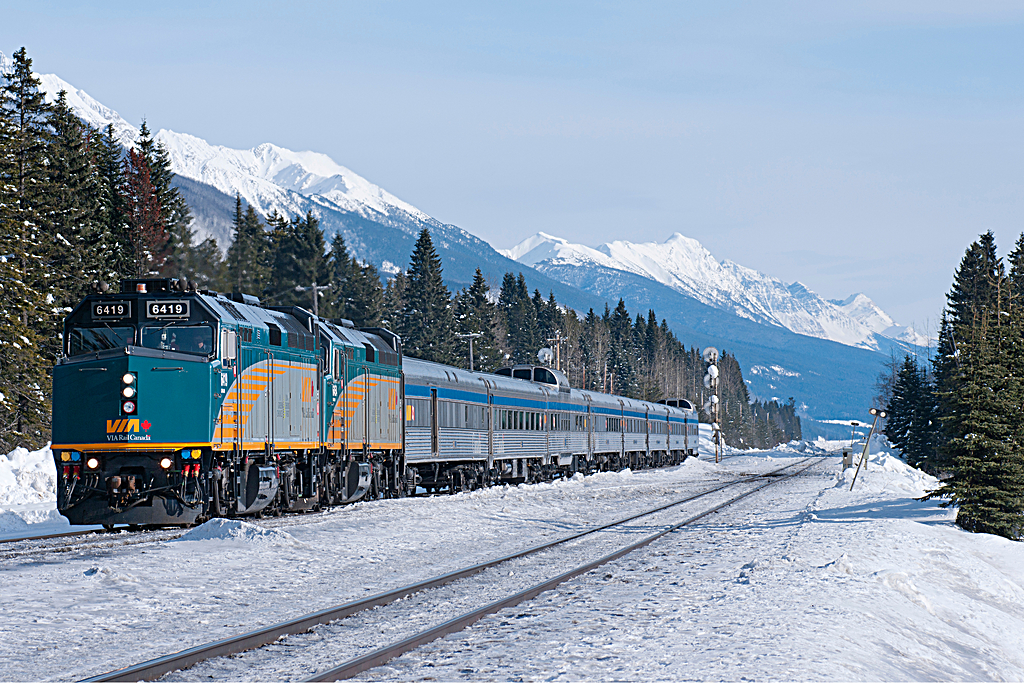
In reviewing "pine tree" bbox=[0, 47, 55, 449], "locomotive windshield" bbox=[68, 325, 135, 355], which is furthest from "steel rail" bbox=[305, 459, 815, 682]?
"pine tree" bbox=[0, 47, 55, 449]

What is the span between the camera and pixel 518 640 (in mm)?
10102

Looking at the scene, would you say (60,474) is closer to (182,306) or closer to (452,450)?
(182,306)

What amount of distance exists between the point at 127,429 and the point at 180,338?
1941 mm

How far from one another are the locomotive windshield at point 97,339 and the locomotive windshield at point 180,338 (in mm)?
338

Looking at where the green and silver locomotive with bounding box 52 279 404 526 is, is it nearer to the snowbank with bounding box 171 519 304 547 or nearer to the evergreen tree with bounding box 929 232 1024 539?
the snowbank with bounding box 171 519 304 547

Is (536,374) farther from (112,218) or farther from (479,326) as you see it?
(479,326)

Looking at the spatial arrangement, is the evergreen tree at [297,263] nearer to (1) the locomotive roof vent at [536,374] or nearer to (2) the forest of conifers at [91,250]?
(2) the forest of conifers at [91,250]

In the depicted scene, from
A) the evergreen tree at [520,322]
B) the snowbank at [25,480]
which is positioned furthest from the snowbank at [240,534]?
the evergreen tree at [520,322]

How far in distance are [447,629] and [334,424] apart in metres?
14.9

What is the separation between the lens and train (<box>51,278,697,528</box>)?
60.1 feet

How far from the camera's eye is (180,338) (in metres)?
19.1

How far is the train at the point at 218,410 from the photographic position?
18.3 meters

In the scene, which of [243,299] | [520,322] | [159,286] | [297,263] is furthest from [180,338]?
[520,322]

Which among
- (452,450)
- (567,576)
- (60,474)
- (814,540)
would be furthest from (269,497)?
(452,450)
